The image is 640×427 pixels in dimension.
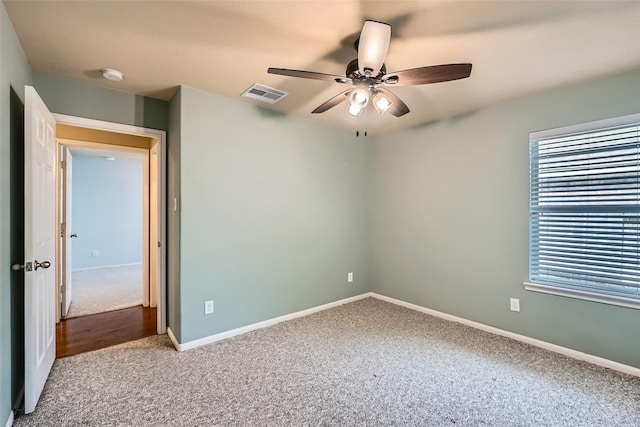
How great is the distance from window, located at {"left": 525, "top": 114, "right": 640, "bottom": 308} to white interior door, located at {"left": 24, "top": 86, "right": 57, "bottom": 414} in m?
3.91

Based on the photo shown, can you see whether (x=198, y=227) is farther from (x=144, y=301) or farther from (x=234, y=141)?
(x=144, y=301)

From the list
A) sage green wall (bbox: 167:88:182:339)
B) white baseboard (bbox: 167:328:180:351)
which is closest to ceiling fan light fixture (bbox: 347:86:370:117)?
sage green wall (bbox: 167:88:182:339)

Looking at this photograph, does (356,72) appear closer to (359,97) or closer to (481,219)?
(359,97)

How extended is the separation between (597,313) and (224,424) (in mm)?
2983

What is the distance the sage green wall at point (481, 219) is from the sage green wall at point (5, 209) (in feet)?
11.9

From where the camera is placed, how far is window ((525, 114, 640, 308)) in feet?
7.70

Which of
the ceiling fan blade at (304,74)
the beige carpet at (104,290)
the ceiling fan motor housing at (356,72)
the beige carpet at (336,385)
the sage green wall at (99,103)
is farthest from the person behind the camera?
the beige carpet at (104,290)

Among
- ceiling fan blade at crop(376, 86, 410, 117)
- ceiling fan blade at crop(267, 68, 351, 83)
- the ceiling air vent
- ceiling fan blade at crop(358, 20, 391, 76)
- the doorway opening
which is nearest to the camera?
ceiling fan blade at crop(358, 20, 391, 76)

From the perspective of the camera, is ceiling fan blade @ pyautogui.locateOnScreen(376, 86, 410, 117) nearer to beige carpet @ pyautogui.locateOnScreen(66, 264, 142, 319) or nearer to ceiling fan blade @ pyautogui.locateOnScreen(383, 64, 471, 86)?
ceiling fan blade @ pyautogui.locateOnScreen(383, 64, 471, 86)

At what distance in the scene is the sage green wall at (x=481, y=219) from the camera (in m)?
2.47

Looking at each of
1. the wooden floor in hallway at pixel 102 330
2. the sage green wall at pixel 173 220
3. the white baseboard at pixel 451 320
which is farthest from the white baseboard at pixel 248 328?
the wooden floor in hallway at pixel 102 330

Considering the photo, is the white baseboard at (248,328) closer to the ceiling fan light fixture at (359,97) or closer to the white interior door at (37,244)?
the white interior door at (37,244)

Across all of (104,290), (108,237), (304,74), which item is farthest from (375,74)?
(108,237)

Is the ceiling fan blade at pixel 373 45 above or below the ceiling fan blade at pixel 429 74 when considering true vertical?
above
